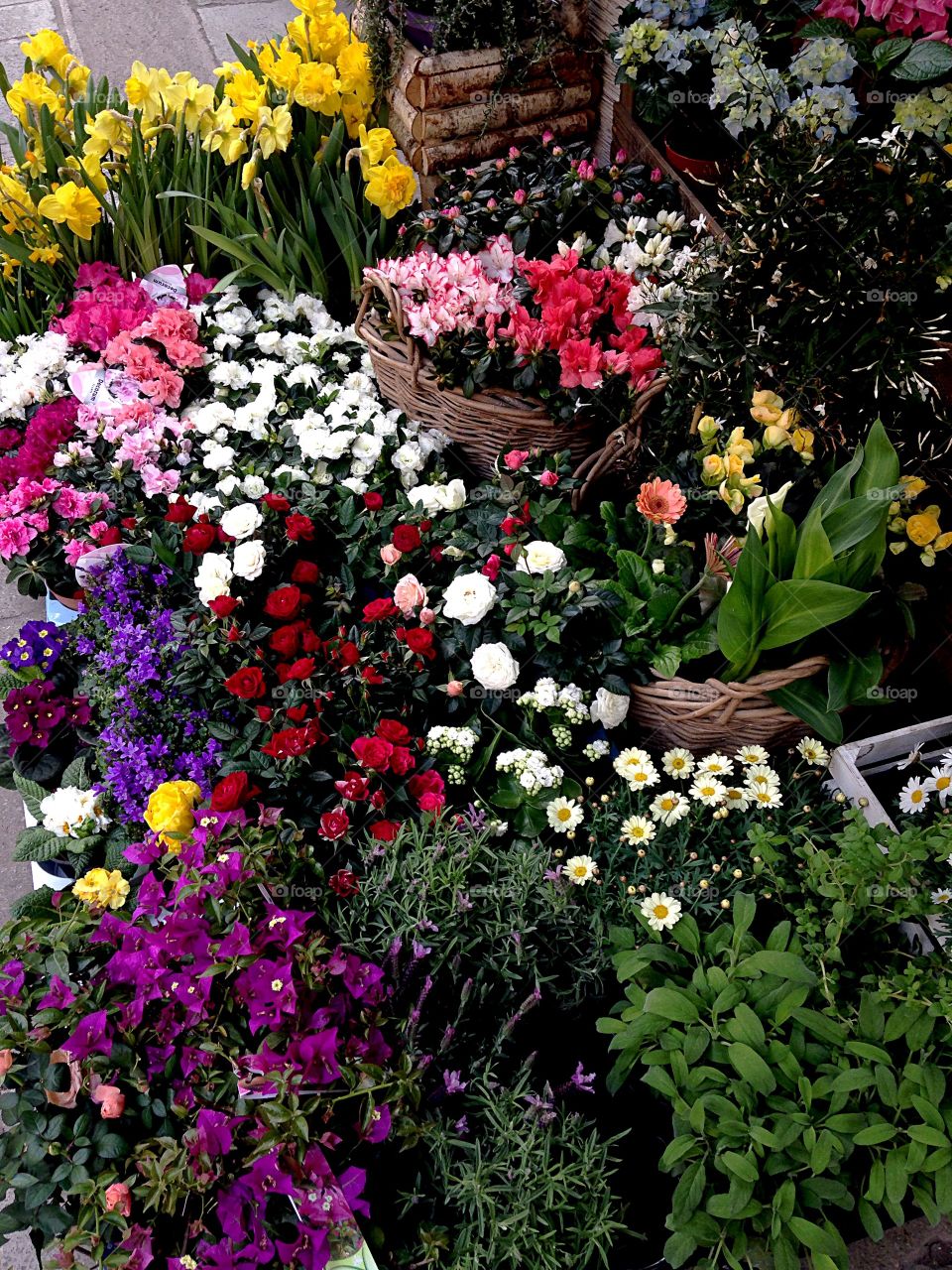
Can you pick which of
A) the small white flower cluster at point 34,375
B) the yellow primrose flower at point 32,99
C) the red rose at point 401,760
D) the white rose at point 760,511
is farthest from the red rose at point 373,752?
the yellow primrose flower at point 32,99

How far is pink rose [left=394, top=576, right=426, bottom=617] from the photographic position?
1.95m

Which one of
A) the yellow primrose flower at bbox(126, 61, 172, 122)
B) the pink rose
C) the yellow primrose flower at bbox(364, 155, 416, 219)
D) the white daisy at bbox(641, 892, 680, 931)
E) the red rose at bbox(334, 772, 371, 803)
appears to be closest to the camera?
the white daisy at bbox(641, 892, 680, 931)

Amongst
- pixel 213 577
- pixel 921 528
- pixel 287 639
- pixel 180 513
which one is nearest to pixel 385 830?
pixel 287 639

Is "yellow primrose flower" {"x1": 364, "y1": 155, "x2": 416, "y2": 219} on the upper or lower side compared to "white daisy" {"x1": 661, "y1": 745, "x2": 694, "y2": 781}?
upper

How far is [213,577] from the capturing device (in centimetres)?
197

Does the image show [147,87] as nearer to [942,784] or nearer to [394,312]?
[394,312]

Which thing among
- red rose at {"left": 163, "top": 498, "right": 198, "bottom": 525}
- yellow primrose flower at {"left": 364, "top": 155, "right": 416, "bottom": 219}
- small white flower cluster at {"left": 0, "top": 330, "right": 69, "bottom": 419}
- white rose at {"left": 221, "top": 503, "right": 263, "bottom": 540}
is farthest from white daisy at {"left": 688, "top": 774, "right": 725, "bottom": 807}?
small white flower cluster at {"left": 0, "top": 330, "right": 69, "bottom": 419}

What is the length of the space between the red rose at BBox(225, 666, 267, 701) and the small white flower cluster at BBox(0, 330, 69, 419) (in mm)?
1169

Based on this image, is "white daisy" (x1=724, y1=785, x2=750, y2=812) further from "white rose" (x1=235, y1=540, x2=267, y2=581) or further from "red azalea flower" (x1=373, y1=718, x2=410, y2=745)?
"white rose" (x1=235, y1=540, x2=267, y2=581)

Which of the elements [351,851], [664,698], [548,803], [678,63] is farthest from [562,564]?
[678,63]

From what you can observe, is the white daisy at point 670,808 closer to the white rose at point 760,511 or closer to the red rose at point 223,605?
the white rose at point 760,511

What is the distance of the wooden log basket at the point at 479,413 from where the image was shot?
7.06ft

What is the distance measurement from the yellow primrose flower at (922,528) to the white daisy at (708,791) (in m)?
0.56

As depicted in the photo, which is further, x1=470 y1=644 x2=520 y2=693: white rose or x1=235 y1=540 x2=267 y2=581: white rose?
x1=235 y1=540 x2=267 y2=581: white rose
